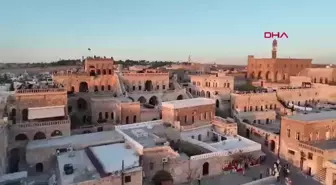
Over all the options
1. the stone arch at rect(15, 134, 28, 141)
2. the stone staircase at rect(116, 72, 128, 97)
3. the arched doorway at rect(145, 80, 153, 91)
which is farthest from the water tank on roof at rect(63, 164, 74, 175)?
the arched doorway at rect(145, 80, 153, 91)

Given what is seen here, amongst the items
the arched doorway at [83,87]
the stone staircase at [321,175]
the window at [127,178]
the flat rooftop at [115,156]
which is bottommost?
the stone staircase at [321,175]

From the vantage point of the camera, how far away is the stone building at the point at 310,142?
21.9 meters

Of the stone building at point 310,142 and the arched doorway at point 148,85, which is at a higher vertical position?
the arched doorway at point 148,85

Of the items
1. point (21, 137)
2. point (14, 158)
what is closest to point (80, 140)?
point (21, 137)

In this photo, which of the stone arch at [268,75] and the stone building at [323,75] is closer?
the stone building at [323,75]

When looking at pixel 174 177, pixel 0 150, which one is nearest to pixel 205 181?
pixel 174 177

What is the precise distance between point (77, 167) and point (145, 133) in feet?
22.2

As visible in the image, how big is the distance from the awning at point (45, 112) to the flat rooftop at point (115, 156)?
6.79 metres

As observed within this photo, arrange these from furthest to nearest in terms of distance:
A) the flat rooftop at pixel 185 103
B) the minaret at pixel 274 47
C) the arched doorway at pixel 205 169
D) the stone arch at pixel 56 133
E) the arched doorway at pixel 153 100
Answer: the minaret at pixel 274 47 < the arched doorway at pixel 153 100 < the flat rooftop at pixel 185 103 < the stone arch at pixel 56 133 < the arched doorway at pixel 205 169

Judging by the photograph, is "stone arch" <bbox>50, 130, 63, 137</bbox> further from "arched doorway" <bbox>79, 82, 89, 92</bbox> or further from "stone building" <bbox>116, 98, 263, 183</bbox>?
"arched doorway" <bbox>79, 82, 89, 92</bbox>

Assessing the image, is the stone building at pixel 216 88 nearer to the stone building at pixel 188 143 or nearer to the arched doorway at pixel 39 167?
the stone building at pixel 188 143

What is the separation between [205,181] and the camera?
20.6 metres

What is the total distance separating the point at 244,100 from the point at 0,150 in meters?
25.0

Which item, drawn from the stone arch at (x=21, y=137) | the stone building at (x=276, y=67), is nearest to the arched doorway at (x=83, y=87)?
the stone arch at (x=21, y=137)
